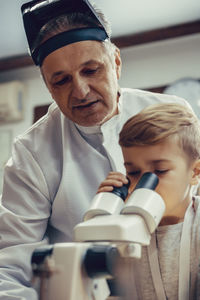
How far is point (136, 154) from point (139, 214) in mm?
270

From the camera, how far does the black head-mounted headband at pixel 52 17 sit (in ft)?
4.14

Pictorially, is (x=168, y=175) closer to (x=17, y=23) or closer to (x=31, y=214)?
(x=31, y=214)

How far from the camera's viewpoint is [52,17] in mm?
1278

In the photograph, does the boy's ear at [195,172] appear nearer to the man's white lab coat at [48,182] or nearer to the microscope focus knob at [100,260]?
the man's white lab coat at [48,182]

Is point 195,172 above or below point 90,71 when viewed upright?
below

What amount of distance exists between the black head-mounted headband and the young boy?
0.33m

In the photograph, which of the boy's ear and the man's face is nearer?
the boy's ear

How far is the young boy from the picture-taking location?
1.05 m

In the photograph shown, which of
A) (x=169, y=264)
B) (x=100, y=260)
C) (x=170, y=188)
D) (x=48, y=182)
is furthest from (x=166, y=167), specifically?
(x=48, y=182)

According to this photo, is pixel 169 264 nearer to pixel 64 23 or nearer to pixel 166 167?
pixel 166 167

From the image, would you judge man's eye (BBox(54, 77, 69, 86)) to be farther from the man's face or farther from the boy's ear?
the boy's ear

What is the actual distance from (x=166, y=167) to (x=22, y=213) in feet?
1.81

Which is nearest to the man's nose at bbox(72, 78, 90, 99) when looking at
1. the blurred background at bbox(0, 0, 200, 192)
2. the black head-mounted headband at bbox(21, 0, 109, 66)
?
the black head-mounted headband at bbox(21, 0, 109, 66)

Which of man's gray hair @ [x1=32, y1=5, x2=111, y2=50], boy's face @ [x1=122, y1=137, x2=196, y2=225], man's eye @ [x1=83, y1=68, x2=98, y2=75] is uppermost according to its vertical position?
man's gray hair @ [x1=32, y1=5, x2=111, y2=50]
